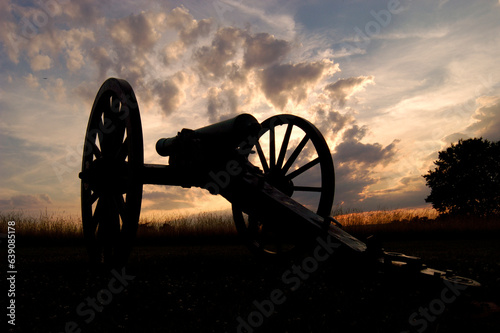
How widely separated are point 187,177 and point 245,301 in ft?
6.35

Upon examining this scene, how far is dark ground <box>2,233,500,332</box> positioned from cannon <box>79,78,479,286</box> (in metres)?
0.40

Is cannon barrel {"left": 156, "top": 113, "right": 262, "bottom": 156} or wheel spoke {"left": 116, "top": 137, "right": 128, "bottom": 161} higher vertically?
cannon barrel {"left": 156, "top": 113, "right": 262, "bottom": 156}

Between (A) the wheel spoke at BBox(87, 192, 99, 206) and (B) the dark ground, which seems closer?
(B) the dark ground

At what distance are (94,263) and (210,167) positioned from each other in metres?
2.01

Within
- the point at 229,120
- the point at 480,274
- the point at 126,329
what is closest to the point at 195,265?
the point at 229,120

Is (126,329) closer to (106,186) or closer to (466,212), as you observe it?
(106,186)

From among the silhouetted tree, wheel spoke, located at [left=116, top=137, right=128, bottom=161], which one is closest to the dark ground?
wheel spoke, located at [left=116, top=137, right=128, bottom=161]

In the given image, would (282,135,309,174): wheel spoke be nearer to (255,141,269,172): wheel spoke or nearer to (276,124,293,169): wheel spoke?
(276,124,293,169): wheel spoke

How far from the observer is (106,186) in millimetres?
4820

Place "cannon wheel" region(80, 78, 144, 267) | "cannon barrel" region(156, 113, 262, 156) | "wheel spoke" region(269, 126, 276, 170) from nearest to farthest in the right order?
"cannon wheel" region(80, 78, 144, 267)
"cannon barrel" region(156, 113, 262, 156)
"wheel spoke" region(269, 126, 276, 170)

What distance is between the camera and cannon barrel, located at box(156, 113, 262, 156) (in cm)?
517

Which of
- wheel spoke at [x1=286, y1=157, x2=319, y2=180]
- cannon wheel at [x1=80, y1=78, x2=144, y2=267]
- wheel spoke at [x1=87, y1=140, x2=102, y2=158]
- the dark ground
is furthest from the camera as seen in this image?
wheel spoke at [x1=286, y1=157, x2=319, y2=180]

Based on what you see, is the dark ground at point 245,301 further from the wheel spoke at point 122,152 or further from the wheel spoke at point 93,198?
the wheel spoke at point 122,152

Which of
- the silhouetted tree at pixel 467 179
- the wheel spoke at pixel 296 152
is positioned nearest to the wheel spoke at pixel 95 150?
the wheel spoke at pixel 296 152
